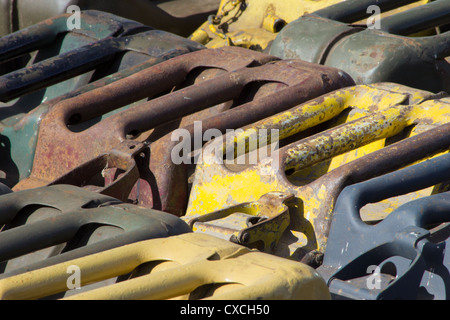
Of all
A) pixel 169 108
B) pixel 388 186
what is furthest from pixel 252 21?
pixel 388 186

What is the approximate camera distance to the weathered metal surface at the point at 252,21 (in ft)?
13.7

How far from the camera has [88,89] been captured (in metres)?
2.96

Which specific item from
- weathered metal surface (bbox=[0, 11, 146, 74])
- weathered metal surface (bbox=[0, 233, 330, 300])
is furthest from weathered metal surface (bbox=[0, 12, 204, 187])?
weathered metal surface (bbox=[0, 233, 330, 300])

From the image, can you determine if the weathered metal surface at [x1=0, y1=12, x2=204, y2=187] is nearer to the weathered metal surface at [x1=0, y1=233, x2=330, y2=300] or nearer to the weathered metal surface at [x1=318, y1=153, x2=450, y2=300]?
the weathered metal surface at [x1=318, y1=153, x2=450, y2=300]

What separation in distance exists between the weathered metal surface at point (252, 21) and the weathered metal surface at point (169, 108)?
1.24 meters

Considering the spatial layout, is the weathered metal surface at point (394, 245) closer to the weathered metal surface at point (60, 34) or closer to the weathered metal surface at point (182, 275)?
the weathered metal surface at point (182, 275)

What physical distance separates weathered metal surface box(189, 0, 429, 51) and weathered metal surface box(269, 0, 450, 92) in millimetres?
692

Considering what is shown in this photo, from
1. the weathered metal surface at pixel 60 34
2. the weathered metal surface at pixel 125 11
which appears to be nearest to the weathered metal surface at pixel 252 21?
the weathered metal surface at pixel 125 11

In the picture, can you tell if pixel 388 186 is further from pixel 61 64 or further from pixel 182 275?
pixel 61 64

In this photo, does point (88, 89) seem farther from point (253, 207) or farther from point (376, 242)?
point (376, 242)

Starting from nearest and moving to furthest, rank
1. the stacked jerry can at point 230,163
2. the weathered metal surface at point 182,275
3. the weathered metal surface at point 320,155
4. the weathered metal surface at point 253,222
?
the weathered metal surface at point 182,275 < the stacked jerry can at point 230,163 < the weathered metal surface at point 253,222 < the weathered metal surface at point 320,155

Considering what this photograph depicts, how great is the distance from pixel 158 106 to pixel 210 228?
0.76m

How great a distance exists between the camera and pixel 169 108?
8.61 feet

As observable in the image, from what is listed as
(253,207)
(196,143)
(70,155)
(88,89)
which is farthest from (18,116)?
(253,207)
